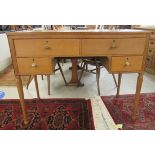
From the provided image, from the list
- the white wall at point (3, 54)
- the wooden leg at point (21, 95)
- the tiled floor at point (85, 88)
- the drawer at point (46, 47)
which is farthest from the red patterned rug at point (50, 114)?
the white wall at point (3, 54)

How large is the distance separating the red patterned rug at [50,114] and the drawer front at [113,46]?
632 millimetres

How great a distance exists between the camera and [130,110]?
161 cm

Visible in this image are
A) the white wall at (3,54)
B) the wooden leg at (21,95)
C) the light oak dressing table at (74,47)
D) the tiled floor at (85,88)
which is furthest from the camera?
the white wall at (3,54)

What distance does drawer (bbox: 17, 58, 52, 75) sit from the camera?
1206 millimetres

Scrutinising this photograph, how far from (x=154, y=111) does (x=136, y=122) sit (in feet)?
0.92

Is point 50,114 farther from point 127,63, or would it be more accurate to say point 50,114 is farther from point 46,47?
point 127,63

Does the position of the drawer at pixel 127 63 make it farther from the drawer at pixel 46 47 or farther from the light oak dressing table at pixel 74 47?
the drawer at pixel 46 47

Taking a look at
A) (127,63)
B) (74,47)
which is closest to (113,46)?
(127,63)

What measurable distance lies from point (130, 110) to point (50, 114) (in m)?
0.80

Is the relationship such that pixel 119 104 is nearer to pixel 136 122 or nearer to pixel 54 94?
pixel 136 122

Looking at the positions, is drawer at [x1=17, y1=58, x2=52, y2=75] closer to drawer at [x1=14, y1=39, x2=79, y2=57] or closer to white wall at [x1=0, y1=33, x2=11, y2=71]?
drawer at [x1=14, y1=39, x2=79, y2=57]

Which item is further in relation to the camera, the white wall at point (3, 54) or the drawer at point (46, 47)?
the white wall at point (3, 54)

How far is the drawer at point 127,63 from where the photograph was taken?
1229 mm
